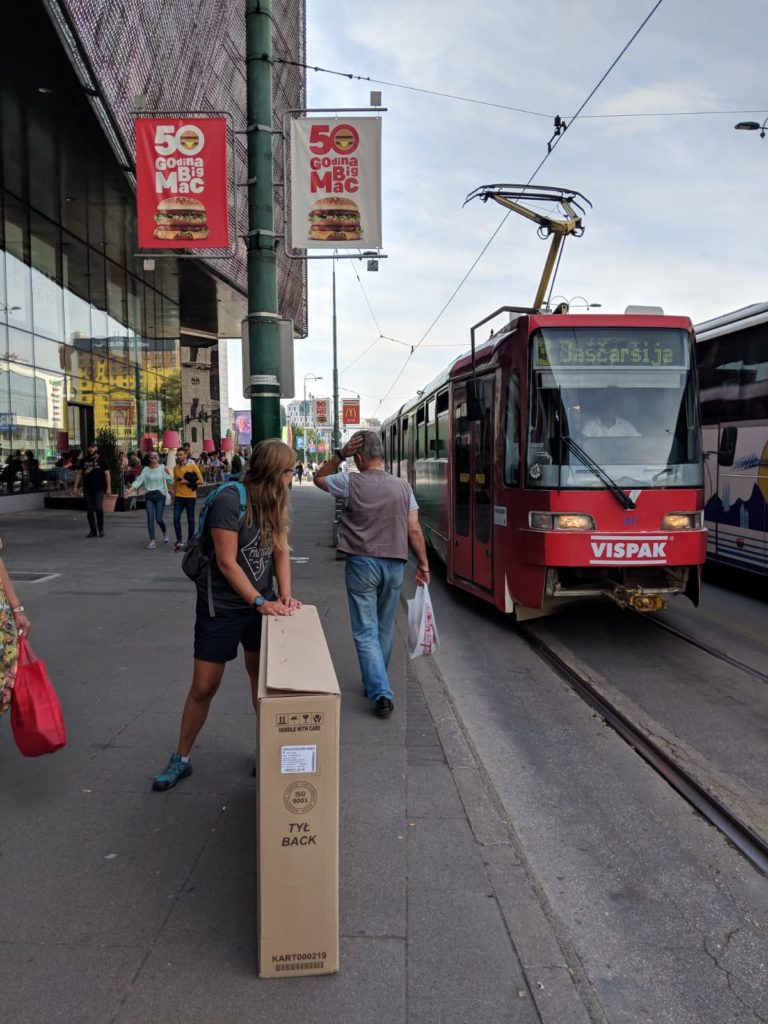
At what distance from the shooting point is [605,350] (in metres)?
7.17

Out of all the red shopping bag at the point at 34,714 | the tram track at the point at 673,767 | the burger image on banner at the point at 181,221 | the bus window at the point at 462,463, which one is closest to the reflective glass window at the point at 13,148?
the burger image on banner at the point at 181,221

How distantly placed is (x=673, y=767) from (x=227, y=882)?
8.72ft

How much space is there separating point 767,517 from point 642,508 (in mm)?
3305

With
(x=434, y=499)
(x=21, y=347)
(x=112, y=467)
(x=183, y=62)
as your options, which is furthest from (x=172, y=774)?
(x=21, y=347)

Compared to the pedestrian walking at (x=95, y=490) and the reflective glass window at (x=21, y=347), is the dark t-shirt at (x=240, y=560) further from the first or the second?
the reflective glass window at (x=21, y=347)

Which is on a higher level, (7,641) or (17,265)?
(17,265)

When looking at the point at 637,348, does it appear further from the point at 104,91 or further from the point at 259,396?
the point at 104,91

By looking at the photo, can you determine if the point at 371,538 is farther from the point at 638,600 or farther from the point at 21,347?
the point at 21,347

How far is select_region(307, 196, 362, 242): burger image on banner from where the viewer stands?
26.5 feet

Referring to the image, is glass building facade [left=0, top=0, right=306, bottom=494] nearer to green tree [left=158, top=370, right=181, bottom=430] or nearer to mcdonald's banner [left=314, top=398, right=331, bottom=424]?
green tree [left=158, top=370, right=181, bottom=430]

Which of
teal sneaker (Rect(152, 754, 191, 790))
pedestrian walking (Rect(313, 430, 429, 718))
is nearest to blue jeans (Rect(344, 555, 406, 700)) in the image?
pedestrian walking (Rect(313, 430, 429, 718))

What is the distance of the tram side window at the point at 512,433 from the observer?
289 inches

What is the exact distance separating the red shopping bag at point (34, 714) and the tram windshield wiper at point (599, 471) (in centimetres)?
497

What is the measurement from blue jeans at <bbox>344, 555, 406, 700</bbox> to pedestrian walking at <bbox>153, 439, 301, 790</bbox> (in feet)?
4.57
